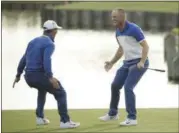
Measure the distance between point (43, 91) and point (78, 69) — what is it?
69 cm

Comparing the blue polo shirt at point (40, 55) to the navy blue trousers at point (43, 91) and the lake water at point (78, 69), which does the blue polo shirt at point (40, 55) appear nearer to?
the navy blue trousers at point (43, 91)

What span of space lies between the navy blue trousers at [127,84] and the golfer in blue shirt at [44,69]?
269mm

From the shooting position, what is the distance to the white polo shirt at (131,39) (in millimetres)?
3240

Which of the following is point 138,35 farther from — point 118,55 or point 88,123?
point 88,123

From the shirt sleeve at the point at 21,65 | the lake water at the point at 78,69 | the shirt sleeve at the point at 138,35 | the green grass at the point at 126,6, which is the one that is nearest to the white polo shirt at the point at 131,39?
the shirt sleeve at the point at 138,35

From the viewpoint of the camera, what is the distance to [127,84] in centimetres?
338

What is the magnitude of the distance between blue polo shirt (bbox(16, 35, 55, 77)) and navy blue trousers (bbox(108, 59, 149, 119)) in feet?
1.38

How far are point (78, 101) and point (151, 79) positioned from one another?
594 millimetres

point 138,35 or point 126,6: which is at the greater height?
point 126,6

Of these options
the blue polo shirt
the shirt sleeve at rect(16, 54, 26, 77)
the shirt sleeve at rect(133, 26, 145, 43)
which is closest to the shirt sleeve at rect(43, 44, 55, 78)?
the blue polo shirt

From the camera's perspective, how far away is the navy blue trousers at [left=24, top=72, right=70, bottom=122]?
3268 millimetres

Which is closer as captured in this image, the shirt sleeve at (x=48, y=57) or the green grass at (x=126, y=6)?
the shirt sleeve at (x=48, y=57)

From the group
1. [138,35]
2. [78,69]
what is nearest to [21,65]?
[138,35]

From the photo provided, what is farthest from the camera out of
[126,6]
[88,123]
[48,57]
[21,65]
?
[126,6]
